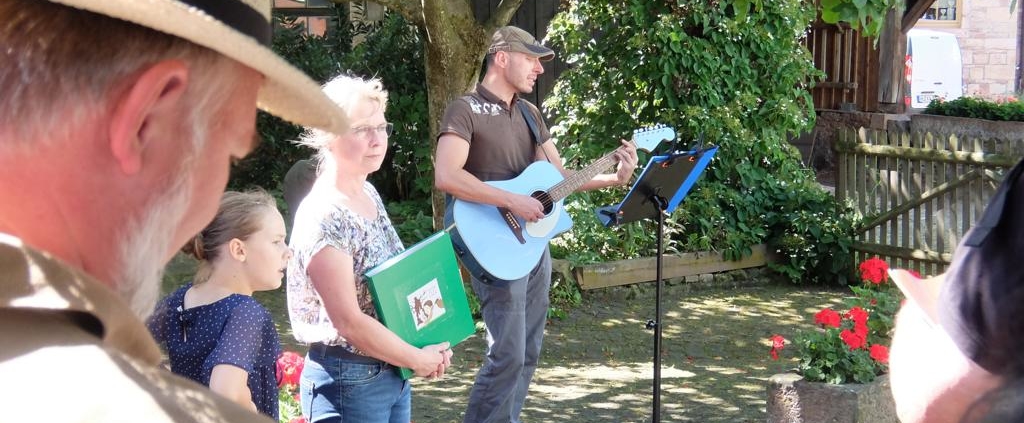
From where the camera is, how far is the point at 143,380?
0.73 m

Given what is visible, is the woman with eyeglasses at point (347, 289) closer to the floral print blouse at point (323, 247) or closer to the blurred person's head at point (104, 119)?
the floral print blouse at point (323, 247)

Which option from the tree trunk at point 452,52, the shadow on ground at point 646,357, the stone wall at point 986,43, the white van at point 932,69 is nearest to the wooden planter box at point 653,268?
the shadow on ground at point 646,357

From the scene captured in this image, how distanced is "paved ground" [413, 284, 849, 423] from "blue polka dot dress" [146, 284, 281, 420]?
2822mm

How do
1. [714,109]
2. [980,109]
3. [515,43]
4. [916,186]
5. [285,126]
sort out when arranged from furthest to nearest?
[980,109]
[285,126]
[714,109]
[916,186]
[515,43]

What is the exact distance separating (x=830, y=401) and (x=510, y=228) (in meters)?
1.52

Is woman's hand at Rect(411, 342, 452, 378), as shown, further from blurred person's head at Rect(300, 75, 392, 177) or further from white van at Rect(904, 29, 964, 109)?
white van at Rect(904, 29, 964, 109)

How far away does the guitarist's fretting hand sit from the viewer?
486 cm

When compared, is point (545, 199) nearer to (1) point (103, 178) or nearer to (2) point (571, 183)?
(2) point (571, 183)

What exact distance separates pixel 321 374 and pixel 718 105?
6353mm

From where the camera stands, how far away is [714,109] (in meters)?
9.11

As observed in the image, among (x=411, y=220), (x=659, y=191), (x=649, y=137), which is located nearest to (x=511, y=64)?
(x=659, y=191)

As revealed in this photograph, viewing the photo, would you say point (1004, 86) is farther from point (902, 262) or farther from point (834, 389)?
point (834, 389)

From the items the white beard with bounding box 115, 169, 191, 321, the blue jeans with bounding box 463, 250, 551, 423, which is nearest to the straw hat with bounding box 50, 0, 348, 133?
the white beard with bounding box 115, 169, 191, 321

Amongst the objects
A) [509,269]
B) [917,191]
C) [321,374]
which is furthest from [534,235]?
[917,191]
